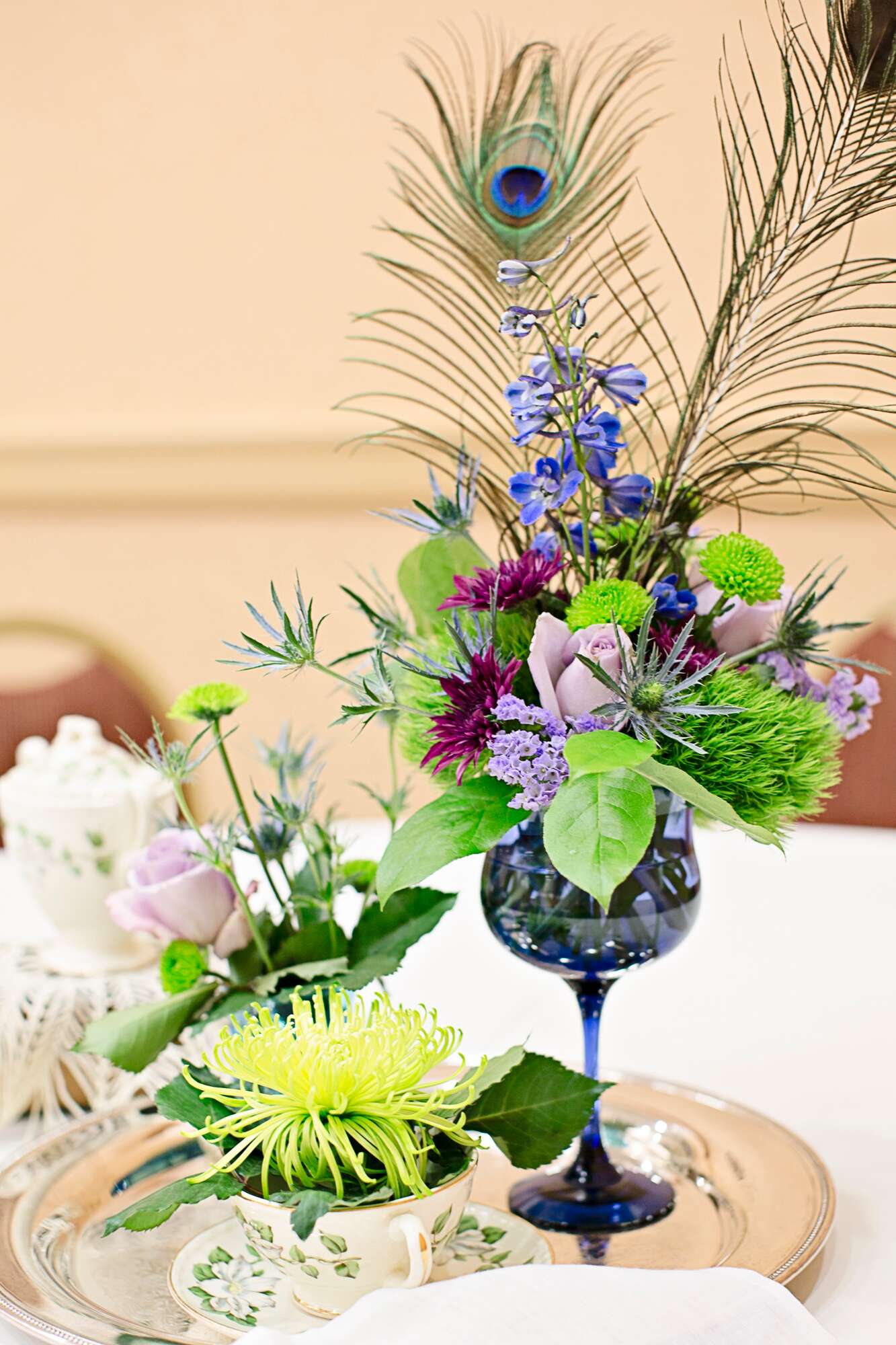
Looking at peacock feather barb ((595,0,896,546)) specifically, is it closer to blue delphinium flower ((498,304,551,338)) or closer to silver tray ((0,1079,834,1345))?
blue delphinium flower ((498,304,551,338))

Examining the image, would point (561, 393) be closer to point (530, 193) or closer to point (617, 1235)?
point (530, 193)

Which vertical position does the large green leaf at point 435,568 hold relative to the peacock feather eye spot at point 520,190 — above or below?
below

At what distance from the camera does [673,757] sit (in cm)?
61

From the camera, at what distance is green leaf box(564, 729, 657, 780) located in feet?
1.72

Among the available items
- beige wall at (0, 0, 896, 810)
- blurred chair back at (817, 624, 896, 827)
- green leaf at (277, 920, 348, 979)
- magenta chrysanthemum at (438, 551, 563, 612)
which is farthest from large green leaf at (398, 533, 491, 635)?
beige wall at (0, 0, 896, 810)

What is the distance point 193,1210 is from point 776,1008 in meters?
0.47

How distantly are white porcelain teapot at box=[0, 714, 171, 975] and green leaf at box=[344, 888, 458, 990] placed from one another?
0.26m

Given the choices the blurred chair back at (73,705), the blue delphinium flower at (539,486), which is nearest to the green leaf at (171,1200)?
the blue delphinium flower at (539,486)

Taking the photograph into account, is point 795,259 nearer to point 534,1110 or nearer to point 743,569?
point 743,569

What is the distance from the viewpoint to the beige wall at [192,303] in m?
2.50

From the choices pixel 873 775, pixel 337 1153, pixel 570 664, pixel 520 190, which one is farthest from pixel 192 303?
pixel 337 1153

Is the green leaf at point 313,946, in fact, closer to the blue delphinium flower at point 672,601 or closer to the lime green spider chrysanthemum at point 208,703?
the lime green spider chrysanthemum at point 208,703

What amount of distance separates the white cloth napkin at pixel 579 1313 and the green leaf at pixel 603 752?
0.18 meters

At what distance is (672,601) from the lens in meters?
0.65
